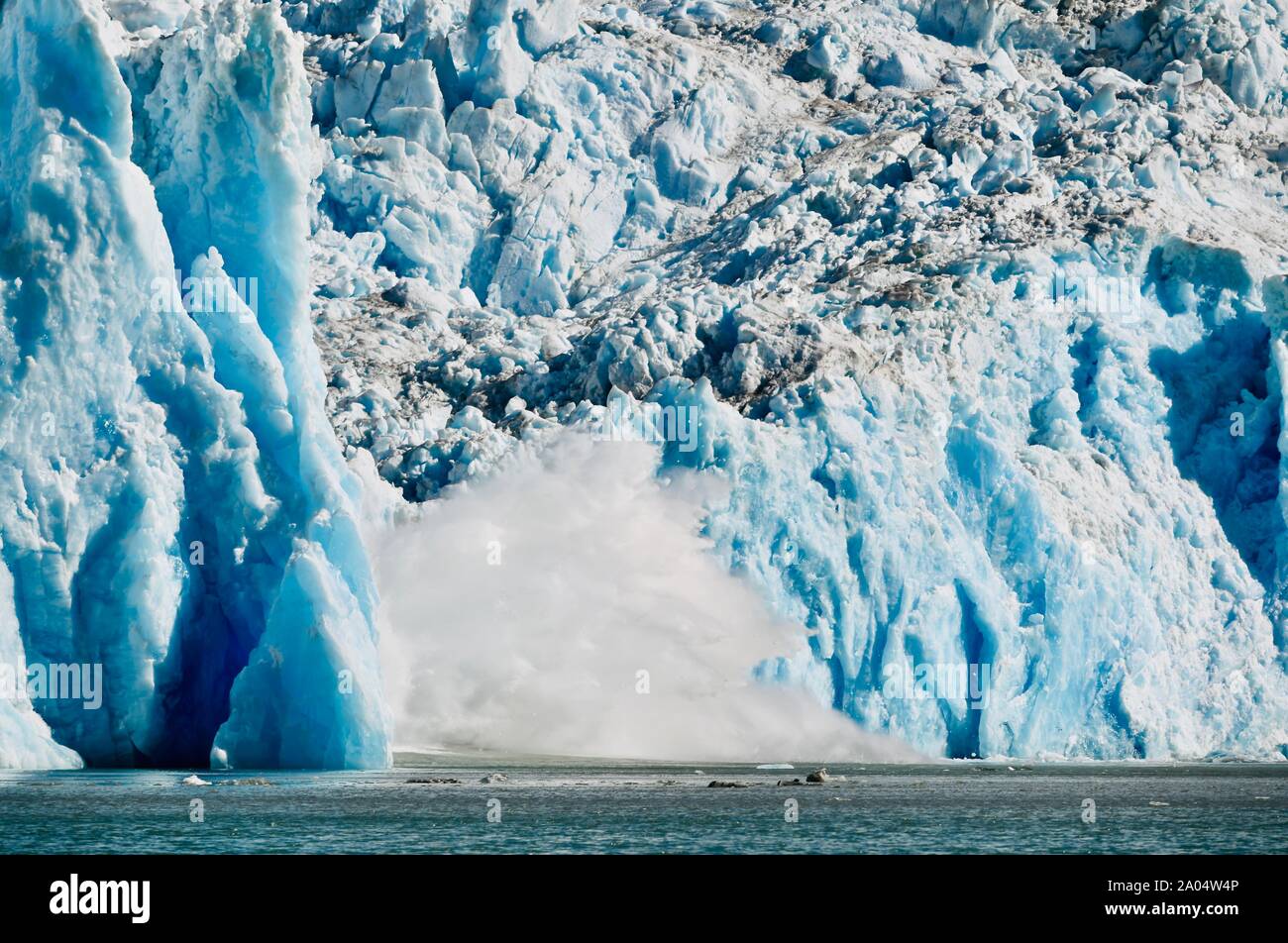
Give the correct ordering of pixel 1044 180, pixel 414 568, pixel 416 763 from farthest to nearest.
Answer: pixel 1044 180
pixel 414 568
pixel 416 763

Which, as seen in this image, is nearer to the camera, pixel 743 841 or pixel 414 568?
pixel 743 841

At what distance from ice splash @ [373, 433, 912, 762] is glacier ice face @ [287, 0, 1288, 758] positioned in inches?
43.0

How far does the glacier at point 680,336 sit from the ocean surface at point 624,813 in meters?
4.08

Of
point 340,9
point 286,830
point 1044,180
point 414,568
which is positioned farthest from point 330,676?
point 340,9

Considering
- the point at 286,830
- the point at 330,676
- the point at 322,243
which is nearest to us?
the point at 286,830

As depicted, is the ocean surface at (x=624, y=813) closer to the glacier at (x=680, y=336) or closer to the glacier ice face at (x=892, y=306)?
the glacier at (x=680, y=336)

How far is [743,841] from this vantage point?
3869 centimetres

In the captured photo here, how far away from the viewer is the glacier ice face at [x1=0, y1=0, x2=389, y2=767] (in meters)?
48.2

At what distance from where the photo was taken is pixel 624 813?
4372 cm
